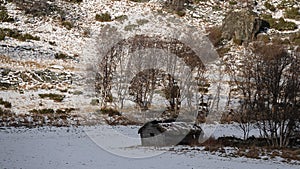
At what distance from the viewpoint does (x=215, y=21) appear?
43.8 meters

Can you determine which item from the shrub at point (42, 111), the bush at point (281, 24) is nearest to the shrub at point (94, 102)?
the shrub at point (42, 111)

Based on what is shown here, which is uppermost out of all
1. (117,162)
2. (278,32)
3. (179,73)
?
(278,32)

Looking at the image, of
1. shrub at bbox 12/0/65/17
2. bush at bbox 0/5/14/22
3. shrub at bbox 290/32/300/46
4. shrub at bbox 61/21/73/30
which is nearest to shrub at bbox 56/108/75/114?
shrub at bbox 61/21/73/30

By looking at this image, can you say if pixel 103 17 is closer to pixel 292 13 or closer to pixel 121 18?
pixel 121 18

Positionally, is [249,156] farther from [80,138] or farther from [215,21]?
[215,21]

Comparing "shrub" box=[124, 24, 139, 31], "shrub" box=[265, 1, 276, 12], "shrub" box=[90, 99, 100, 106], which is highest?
"shrub" box=[265, 1, 276, 12]

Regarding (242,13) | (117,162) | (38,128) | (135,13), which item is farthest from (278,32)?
(117,162)

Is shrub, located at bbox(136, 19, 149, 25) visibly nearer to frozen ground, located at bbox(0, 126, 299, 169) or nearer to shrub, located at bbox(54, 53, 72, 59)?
shrub, located at bbox(54, 53, 72, 59)

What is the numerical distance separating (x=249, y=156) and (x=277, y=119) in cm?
398

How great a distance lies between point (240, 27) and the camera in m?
41.0

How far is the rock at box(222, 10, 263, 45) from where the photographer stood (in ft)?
134

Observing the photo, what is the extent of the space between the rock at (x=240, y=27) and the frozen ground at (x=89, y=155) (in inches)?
877

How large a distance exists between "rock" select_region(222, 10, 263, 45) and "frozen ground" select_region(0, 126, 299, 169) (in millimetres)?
22285

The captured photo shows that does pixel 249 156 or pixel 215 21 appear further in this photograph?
pixel 215 21
